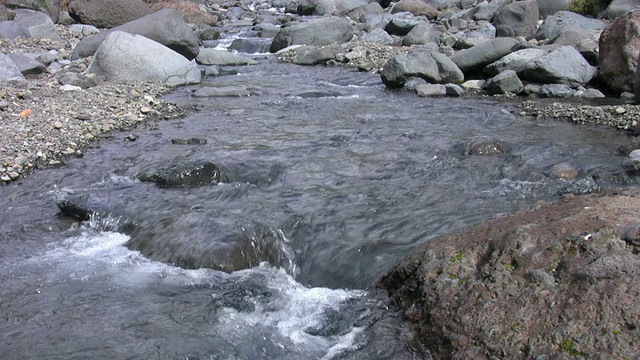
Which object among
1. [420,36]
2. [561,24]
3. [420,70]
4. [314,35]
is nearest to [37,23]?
[314,35]

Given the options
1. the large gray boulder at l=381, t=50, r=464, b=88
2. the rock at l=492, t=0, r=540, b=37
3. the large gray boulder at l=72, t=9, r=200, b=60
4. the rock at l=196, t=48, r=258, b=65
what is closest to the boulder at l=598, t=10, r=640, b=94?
the large gray boulder at l=381, t=50, r=464, b=88

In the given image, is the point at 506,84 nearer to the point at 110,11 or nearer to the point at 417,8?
the point at 110,11

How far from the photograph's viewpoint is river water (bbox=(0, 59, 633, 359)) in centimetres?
453

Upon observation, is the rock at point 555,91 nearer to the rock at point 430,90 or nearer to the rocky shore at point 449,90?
the rocky shore at point 449,90

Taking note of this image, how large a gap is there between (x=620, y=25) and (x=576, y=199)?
9650 millimetres

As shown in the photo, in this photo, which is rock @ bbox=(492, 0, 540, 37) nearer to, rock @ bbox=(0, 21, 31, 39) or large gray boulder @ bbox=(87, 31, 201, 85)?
large gray boulder @ bbox=(87, 31, 201, 85)

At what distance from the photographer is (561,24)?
18188 mm

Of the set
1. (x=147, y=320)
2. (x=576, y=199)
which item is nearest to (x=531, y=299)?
(x=576, y=199)

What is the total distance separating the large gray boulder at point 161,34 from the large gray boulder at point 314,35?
3.92 metres

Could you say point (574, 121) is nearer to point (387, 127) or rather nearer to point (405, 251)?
point (387, 127)

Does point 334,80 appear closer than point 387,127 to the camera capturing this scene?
No

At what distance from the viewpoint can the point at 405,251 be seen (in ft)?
18.5

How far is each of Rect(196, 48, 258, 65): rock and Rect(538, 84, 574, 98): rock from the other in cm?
819

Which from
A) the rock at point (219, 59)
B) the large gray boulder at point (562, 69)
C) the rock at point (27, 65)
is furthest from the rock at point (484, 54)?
the rock at point (27, 65)
